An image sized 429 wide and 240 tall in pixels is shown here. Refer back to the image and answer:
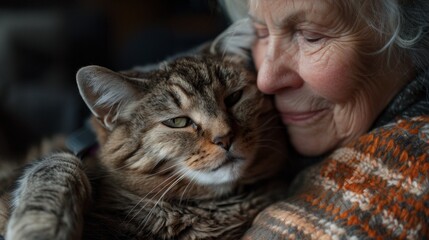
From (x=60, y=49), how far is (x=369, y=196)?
197 cm

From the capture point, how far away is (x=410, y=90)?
1.29 m

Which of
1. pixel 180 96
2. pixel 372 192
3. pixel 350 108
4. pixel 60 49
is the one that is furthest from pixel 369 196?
pixel 60 49

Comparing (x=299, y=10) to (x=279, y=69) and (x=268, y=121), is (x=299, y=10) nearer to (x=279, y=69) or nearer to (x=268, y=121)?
(x=279, y=69)

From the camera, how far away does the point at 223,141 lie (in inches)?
48.7

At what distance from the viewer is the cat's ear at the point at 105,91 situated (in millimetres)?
1269

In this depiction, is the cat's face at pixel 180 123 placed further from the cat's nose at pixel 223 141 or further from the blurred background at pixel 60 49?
the blurred background at pixel 60 49

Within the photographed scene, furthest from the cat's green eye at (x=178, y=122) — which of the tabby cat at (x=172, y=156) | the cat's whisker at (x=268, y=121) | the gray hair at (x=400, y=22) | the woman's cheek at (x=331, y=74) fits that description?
the gray hair at (x=400, y=22)

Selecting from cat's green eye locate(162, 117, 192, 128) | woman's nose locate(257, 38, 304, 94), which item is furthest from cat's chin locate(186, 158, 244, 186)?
woman's nose locate(257, 38, 304, 94)

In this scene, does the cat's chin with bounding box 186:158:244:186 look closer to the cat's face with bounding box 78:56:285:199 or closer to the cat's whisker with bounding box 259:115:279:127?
the cat's face with bounding box 78:56:285:199

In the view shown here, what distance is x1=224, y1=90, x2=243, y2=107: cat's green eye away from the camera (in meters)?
1.38

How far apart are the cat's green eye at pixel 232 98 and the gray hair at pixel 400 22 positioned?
39cm

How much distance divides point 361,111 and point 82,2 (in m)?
1.88

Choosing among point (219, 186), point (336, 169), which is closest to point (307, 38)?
point (336, 169)

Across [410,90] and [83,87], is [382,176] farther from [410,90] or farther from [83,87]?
[83,87]
